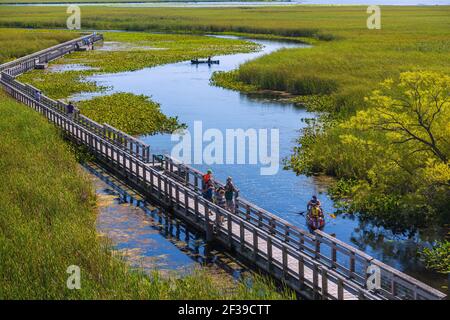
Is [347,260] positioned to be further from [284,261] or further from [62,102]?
[62,102]

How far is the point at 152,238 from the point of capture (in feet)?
80.8

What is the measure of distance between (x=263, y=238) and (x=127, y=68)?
2253 inches

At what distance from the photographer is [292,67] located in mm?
63062

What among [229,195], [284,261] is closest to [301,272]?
[284,261]

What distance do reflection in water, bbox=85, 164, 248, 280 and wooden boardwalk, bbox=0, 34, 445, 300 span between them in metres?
0.51

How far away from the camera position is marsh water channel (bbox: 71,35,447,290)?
76.7 feet

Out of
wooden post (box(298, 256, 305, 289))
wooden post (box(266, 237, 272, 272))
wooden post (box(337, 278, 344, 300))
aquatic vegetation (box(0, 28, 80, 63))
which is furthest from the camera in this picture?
aquatic vegetation (box(0, 28, 80, 63))

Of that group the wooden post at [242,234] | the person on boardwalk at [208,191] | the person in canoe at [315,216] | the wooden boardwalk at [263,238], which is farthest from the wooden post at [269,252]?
the person on boardwalk at [208,191]

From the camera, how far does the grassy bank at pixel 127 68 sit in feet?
150

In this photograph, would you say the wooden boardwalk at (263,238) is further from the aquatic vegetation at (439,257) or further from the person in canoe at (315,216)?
the aquatic vegetation at (439,257)

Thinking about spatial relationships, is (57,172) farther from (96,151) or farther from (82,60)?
(82,60)

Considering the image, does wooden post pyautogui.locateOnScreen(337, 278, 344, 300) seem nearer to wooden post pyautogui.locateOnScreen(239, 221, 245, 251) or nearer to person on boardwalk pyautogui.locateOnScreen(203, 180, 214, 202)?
wooden post pyautogui.locateOnScreen(239, 221, 245, 251)

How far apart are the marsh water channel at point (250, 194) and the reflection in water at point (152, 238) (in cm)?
3

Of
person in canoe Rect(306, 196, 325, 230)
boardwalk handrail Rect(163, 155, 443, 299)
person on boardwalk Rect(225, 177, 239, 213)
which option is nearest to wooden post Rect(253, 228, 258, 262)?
boardwalk handrail Rect(163, 155, 443, 299)
